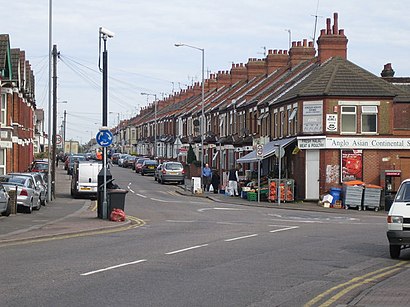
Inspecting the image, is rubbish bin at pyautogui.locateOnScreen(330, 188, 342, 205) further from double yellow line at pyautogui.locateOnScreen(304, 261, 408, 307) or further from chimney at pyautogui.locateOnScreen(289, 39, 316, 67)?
double yellow line at pyautogui.locateOnScreen(304, 261, 408, 307)

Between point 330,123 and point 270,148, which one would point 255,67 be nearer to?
point 270,148

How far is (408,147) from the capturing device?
4419cm

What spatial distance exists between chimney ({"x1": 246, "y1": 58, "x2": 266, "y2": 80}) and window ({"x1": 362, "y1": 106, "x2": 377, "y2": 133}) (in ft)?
82.8

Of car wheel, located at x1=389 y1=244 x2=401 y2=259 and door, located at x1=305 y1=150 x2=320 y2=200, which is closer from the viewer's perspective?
car wheel, located at x1=389 y1=244 x2=401 y2=259

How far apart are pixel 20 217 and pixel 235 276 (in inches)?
640

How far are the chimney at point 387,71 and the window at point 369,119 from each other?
1417 centimetres

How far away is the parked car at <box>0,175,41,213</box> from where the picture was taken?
3064 cm

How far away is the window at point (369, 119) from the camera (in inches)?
1731

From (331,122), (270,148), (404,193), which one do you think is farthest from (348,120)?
(404,193)

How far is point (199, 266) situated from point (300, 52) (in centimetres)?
4558

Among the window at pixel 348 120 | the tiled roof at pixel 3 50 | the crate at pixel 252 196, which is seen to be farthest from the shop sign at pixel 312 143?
the tiled roof at pixel 3 50

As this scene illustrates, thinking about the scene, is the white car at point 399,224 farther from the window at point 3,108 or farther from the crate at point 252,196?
the window at point 3,108

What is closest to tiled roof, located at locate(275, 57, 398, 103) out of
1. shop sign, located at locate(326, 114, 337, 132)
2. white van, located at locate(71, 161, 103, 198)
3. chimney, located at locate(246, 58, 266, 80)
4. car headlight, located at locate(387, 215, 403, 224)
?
shop sign, located at locate(326, 114, 337, 132)

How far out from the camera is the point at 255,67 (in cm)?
7000
